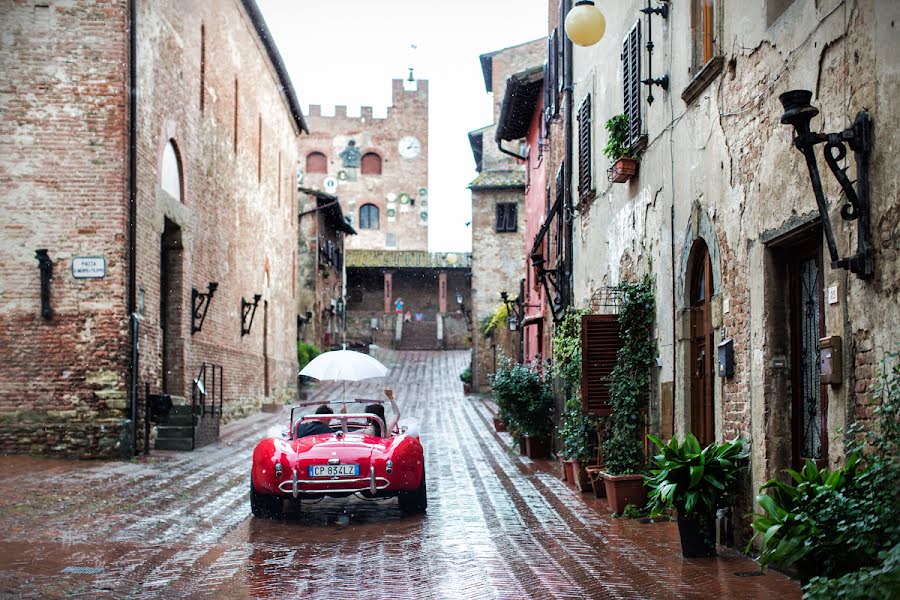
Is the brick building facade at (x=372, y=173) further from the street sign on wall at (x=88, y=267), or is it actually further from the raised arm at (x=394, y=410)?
the raised arm at (x=394, y=410)

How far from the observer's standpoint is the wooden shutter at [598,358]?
11.6 m

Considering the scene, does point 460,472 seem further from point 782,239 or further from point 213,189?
point 213,189

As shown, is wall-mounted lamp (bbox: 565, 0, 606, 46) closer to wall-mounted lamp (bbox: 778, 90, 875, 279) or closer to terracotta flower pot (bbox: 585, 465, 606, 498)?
wall-mounted lamp (bbox: 778, 90, 875, 279)

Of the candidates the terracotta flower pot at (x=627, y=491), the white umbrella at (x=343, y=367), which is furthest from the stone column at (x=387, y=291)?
the terracotta flower pot at (x=627, y=491)

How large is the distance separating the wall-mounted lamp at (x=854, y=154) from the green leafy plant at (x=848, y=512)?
64cm

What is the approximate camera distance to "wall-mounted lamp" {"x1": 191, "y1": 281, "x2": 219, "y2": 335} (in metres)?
20.0

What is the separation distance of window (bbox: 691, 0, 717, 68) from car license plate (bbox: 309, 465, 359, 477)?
492cm

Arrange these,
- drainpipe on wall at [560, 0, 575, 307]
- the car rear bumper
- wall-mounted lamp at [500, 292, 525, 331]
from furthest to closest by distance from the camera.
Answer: wall-mounted lamp at [500, 292, 525, 331] < drainpipe on wall at [560, 0, 575, 307] < the car rear bumper

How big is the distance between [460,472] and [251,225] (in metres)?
14.5

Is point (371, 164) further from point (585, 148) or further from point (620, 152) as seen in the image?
point (620, 152)

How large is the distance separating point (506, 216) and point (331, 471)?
94.9 ft

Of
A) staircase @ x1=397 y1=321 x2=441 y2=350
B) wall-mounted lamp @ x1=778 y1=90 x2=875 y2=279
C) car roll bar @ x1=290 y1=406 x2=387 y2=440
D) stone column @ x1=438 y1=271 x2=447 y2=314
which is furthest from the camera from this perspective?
stone column @ x1=438 y1=271 x2=447 y2=314

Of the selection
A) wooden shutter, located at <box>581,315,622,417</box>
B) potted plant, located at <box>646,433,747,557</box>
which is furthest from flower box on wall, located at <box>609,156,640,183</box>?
potted plant, located at <box>646,433,747,557</box>

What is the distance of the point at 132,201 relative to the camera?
52.5ft
